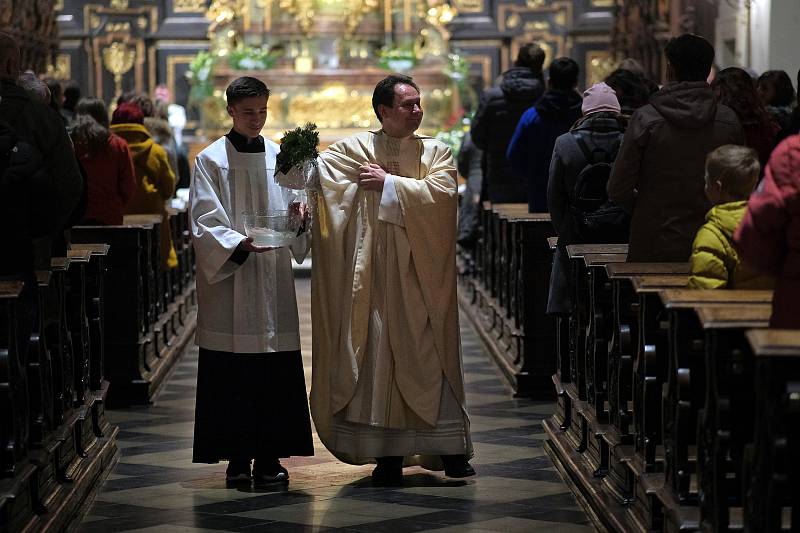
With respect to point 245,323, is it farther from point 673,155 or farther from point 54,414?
point 673,155

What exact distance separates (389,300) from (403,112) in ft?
2.69

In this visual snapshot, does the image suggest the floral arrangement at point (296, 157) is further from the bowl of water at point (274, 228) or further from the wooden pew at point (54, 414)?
the wooden pew at point (54, 414)

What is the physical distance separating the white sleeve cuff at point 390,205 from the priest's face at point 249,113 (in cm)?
60

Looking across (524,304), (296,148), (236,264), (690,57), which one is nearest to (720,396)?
(690,57)

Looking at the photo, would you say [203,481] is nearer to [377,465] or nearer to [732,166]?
[377,465]

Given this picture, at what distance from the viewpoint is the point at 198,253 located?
729 centimetres

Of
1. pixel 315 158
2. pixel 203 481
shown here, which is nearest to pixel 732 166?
pixel 315 158

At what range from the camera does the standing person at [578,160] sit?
8.48m

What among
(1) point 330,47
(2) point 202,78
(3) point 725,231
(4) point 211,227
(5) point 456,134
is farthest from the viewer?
(1) point 330,47

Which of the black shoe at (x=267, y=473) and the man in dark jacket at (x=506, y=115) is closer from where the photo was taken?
the black shoe at (x=267, y=473)

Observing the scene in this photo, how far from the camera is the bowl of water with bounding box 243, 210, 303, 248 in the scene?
7.18m

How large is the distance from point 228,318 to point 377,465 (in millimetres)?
921

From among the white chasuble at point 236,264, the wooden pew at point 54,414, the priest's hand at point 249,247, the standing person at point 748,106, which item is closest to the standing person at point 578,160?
the standing person at point 748,106

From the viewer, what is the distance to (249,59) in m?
22.1
